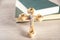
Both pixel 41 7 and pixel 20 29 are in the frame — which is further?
pixel 41 7

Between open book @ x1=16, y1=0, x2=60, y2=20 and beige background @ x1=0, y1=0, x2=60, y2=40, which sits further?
open book @ x1=16, y1=0, x2=60, y2=20

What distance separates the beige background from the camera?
69cm

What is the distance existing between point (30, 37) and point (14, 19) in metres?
0.18

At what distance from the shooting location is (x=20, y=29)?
0.75m

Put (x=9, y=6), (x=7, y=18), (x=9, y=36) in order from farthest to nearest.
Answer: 1. (x=9, y=6)
2. (x=7, y=18)
3. (x=9, y=36)

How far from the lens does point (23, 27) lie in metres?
0.77

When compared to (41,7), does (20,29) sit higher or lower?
lower

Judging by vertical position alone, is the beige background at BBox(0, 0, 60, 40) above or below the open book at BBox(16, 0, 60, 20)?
below

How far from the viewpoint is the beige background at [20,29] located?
0.69 m

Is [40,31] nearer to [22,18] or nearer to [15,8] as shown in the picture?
[22,18]

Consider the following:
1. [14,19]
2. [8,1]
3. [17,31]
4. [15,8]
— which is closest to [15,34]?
[17,31]

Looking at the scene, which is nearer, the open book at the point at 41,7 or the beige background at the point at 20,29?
the beige background at the point at 20,29

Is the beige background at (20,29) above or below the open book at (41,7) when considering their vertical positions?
below

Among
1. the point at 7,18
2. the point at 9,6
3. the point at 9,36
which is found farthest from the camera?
the point at 9,6
